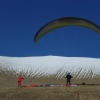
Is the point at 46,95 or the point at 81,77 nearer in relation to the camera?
the point at 46,95

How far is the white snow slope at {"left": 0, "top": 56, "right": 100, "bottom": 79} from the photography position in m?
115

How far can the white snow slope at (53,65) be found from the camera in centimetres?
11527

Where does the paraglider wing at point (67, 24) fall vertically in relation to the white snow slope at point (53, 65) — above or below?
below

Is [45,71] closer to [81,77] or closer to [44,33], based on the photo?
[81,77]

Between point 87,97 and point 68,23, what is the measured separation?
24.2ft

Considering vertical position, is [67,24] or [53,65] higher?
[53,65]

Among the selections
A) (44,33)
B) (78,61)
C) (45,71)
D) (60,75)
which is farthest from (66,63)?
(44,33)

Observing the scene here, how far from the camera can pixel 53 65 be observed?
5187 inches

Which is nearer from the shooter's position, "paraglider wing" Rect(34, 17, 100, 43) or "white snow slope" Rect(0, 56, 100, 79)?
"paraglider wing" Rect(34, 17, 100, 43)

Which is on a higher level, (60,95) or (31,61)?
(31,61)

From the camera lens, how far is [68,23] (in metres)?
27.6

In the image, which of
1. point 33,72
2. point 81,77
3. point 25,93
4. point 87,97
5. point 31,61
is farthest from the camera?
point 31,61

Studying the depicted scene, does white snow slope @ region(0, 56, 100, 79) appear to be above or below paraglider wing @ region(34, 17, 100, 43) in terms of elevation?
above

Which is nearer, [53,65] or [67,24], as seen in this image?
[67,24]
